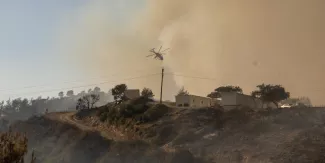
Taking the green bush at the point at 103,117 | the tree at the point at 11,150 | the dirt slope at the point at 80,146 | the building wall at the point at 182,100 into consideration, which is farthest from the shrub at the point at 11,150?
the building wall at the point at 182,100

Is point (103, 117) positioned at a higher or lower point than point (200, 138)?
higher

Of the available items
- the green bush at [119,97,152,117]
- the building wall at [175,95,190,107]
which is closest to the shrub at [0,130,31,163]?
the green bush at [119,97,152,117]

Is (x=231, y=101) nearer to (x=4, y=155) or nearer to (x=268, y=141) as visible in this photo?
(x=268, y=141)

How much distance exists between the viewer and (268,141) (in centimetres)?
5209

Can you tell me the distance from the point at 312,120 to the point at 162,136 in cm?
2805

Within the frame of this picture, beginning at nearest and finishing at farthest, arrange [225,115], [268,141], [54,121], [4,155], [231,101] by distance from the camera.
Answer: [4,155]
[268,141]
[225,115]
[231,101]
[54,121]

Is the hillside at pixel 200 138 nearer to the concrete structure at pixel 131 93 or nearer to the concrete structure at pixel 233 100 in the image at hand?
the concrete structure at pixel 233 100

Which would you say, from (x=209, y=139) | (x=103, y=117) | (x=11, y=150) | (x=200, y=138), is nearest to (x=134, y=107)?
(x=103, y=117)

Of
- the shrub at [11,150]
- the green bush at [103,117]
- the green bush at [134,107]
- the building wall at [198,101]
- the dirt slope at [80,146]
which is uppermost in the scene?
the building wall at [198,101]

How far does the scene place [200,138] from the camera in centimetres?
6072

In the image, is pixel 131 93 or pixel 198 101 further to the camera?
pixel 131 93

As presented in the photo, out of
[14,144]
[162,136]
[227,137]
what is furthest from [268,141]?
[14,144]

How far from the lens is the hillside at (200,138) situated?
48906 millimetres

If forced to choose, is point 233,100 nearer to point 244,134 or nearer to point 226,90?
point 244,134
